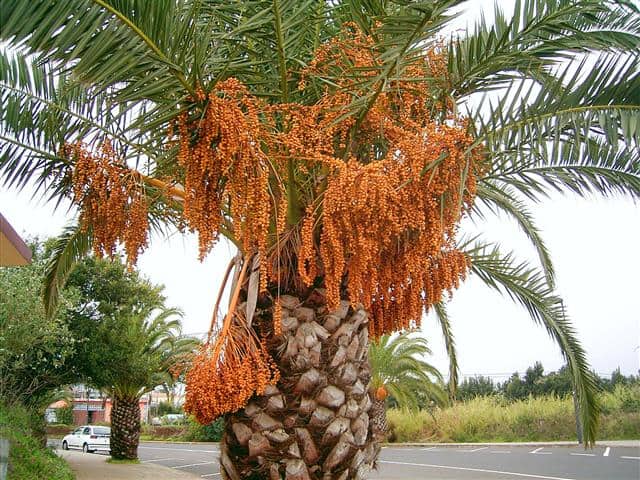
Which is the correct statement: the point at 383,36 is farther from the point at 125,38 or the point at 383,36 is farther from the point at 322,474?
the point at 322,474

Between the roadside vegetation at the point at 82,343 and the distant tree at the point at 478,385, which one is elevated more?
the roadside vegetation at the point at 82,343

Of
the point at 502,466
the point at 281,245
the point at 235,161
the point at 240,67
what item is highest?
the point at 240,67

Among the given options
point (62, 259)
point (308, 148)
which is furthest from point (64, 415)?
point (308, 148)

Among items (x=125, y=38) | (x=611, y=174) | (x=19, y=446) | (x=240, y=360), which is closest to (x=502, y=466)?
(x=19, y=446)

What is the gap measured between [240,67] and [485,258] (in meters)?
3.78

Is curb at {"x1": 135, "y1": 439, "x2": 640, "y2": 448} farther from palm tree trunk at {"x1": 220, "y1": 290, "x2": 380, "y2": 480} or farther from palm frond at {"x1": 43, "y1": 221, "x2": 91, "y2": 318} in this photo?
palm tree trunk at {"x1": 220, "y1": 290, "x2": 380, "y2": 480}

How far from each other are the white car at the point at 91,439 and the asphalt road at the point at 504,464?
5.09 metres

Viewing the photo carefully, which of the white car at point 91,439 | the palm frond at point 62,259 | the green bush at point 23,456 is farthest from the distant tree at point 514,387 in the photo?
the palm frond at point 62,259

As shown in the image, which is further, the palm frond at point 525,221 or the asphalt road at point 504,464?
the asphalt road at point 504,464

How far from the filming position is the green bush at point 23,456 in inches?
426

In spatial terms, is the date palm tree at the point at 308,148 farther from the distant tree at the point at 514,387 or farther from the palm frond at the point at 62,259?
the distant tree at the point at 514,387

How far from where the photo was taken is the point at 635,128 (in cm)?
450

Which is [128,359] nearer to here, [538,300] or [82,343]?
[82,343]

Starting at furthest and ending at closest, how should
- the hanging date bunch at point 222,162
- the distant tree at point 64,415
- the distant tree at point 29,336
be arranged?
the distant tree at point 64,415, the distant tree at point 29,336, the hanging date bunch at point 222,162
